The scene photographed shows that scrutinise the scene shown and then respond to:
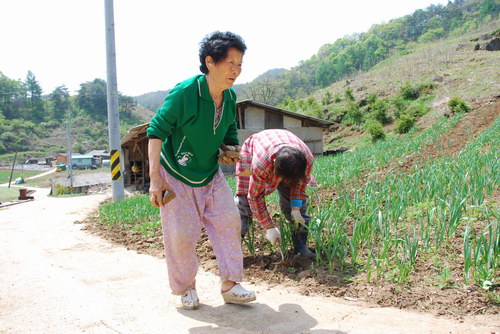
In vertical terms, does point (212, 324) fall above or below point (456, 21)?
below

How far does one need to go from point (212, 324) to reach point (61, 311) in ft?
2.98

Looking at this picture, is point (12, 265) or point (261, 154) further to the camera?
point (12, 265)

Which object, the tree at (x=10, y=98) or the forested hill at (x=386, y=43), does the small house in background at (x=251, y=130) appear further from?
the tree at (x=10, y=98)

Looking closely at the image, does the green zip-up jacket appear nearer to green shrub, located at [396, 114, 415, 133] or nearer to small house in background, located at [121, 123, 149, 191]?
small house in background, located at [121, 123, 149, 191]

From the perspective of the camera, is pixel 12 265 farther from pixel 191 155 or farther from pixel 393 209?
pixel 393 209

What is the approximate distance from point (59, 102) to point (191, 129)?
105315 millimetres

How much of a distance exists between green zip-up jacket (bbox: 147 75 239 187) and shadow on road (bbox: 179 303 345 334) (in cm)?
74

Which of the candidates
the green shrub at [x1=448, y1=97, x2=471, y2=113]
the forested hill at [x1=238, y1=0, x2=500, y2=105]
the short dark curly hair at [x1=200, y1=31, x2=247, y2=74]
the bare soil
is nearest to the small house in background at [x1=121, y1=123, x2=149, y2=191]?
the green shrub at [x1=448, y1=97, x2=471, y2=113]

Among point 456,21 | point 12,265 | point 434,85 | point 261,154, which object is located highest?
point 456,21

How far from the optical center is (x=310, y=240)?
330cm

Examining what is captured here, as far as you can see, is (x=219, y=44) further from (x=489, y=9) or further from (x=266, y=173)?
(x=489, y=9)

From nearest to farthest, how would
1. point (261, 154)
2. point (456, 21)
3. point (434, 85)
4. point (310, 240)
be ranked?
point (261, 154), point (310, 240), point (434, 85), point (456, 21)

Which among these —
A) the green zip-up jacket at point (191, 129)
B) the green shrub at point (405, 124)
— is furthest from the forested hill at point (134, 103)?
the green zip-up jacket at point (191, 129)

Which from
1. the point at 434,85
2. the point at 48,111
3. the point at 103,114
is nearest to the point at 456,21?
the point at 434,85
